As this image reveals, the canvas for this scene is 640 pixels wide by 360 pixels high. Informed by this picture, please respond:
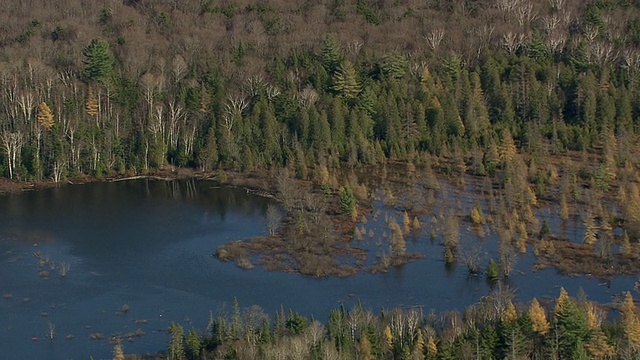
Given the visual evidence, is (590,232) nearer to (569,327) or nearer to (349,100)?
(569,327)

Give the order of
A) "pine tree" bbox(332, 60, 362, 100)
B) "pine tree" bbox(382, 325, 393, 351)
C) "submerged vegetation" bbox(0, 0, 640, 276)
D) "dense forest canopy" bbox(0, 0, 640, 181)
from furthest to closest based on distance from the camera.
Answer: "pine tree" bbox(332, 60, 362, 100), "dense forest canopy" bbox(0, 0, 640, 181), "submerged vegetation" bbox(0, 0, 640, 276), "pine tree" bbox(382, 325, 393, 351)

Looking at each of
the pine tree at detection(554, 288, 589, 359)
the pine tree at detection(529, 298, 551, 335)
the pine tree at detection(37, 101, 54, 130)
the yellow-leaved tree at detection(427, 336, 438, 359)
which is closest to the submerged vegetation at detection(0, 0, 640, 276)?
the pine tree at detection(37, 101, 54, 130)

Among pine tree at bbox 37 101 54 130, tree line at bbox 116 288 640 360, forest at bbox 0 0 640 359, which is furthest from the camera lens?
pine tree at bbox 37 101 54 130

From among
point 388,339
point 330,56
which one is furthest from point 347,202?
Answer: point 330,56

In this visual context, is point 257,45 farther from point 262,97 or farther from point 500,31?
point 500,31

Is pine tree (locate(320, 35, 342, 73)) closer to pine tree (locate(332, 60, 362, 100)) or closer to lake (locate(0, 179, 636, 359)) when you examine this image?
pine tree (locate(332, 60, 362, 100))

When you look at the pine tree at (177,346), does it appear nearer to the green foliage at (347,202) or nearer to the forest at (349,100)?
the forest at (349,100)

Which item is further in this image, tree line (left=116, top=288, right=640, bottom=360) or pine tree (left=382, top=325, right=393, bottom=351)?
pine tree (left=382, top=325, right=393, bottom=351)
